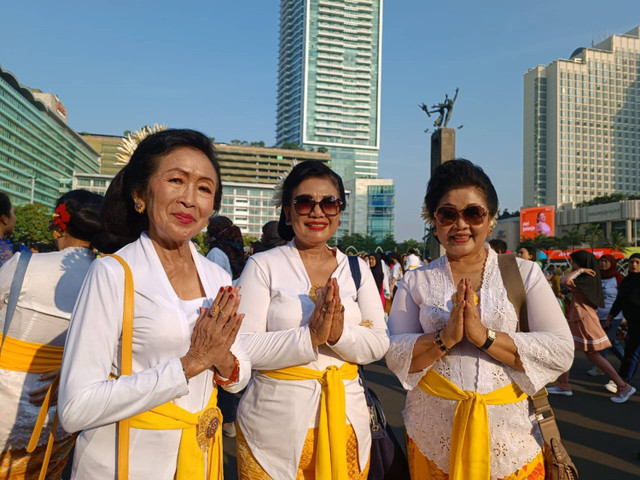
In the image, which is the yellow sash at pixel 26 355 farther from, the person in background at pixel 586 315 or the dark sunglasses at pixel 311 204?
the person in background at pixel 586 315

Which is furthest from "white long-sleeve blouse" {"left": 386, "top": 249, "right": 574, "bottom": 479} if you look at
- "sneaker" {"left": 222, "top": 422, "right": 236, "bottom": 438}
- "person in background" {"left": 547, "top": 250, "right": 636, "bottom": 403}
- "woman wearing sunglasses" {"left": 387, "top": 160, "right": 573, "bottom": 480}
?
"person in background" {"left": 547, "top": 250, "right": 636, "bottom": 403}

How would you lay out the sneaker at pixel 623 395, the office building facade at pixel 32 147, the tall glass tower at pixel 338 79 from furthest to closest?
the tall glass tower at pixel 338 79, the office building facade at pixel 32 147, the sneaker at pixel 623 395

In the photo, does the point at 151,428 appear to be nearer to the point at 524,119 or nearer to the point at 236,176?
the point at 236,176

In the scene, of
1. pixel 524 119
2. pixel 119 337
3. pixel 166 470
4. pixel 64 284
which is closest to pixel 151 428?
Answer: pixel 166 470

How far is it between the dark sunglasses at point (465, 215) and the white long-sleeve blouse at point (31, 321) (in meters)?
1.98

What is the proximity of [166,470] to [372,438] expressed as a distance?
116cm

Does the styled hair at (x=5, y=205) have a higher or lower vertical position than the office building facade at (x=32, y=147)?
lower

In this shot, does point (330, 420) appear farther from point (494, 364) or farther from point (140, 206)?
point (140, 206)

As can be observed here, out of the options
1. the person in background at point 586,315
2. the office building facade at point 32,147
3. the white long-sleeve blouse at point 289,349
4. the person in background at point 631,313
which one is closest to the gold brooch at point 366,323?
the white long-sleeve blouse at point 289,349

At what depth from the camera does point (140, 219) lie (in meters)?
1.97

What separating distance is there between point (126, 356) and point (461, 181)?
5.91 ft

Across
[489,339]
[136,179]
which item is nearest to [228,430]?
[489,339]

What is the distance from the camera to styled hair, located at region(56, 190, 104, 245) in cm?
272

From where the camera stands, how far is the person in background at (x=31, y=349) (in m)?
2.43
